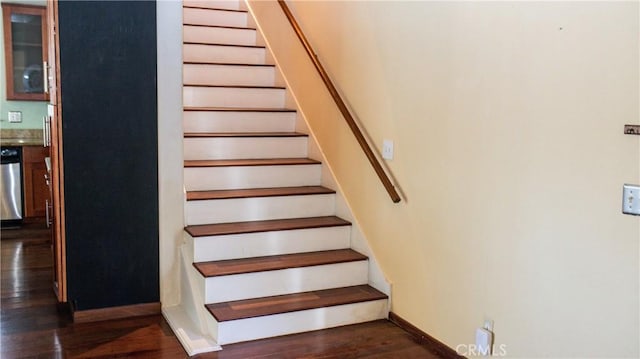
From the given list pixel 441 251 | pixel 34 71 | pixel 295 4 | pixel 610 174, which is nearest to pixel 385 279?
pixel 441 251

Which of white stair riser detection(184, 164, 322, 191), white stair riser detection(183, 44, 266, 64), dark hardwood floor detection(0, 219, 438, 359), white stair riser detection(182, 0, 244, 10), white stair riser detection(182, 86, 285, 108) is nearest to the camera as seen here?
dark hardwood floor detection(0, 219, 438, 359)

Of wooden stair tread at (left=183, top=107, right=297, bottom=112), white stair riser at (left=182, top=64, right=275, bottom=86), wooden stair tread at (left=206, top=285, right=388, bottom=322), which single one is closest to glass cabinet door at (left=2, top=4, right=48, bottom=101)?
white stair riser at (left=182, top=64, right=275, bottom=86)

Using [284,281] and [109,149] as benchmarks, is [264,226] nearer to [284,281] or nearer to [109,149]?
[284,281]

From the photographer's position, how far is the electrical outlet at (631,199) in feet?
6.59

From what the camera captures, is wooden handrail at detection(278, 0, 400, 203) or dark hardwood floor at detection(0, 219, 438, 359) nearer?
dark hardwood floor at detection(0, 219, 438, 359)

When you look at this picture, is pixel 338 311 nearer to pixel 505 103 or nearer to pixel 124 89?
pixel 505 103

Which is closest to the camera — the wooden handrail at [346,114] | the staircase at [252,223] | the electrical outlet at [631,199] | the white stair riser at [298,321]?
the electrical outlet at [631,199]

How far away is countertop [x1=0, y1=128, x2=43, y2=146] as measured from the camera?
234 inches

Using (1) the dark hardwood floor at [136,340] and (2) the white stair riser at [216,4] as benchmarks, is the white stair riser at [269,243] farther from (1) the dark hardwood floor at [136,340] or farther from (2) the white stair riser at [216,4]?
(2) the white stair riser at [216,4]

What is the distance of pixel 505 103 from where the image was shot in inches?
102

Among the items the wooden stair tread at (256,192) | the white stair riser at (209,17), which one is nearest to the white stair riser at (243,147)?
the wooden stair tread at (256,192)

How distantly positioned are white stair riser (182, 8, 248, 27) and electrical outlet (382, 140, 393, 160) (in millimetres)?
2623

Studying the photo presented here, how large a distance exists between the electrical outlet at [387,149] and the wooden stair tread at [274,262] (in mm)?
681

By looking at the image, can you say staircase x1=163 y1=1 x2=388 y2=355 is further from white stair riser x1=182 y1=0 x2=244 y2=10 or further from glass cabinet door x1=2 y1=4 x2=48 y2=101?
glass cabinet door x1=2 y1=4 x2=48 y2=101
